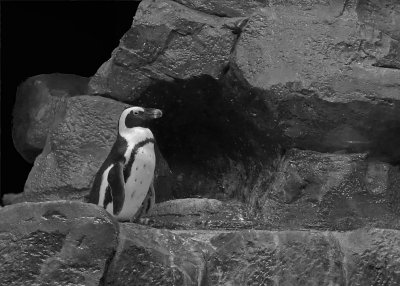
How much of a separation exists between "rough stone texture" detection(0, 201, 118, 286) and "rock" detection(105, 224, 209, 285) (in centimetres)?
6

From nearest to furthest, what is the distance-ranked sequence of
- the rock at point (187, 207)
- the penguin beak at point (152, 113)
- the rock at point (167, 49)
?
the penguin beak at point (152, 113)
the rock at point (187, 207)
the rock at point (167, 49)

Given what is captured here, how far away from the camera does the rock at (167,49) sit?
15.1ft

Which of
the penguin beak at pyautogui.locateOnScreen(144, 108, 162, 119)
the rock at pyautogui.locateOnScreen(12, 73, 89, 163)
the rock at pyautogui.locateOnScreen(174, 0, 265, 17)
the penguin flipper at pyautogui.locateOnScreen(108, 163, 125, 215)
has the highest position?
the rock at pyautogui.locateOnScreen(174, 0, 265, 17)

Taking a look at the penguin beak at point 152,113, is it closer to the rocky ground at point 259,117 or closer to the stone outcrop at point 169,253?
the rocky ground at point 259,117

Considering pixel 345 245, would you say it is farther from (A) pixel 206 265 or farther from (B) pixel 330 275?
(A) pixel 206 265

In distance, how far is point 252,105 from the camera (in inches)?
178

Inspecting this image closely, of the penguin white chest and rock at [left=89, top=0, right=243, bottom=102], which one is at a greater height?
rock at [left=89, top=0, right=243, bottom=102]

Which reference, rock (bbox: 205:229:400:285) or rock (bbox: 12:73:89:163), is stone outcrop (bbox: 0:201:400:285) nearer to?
rock (bbox: 205:229:400:285)

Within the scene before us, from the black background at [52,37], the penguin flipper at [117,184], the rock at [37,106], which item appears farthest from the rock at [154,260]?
the black background at [52,37]

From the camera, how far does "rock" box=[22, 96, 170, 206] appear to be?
455 centimetres

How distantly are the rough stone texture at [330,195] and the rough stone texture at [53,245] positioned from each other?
1086 mm

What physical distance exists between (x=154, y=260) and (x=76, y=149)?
1.16m

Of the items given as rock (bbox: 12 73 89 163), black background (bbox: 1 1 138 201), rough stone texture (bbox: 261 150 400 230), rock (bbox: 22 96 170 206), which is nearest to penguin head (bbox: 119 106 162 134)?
rock (bbox: 22 96 170 206)

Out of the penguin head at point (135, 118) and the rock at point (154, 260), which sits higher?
the penguin head at point (135, 118)
